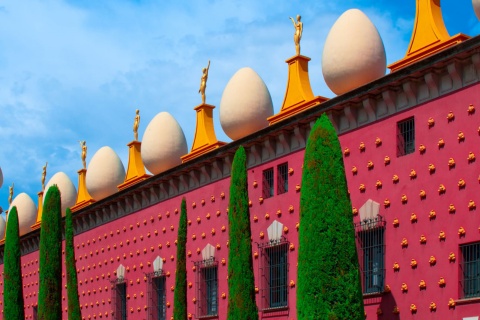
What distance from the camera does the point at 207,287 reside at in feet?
86.4

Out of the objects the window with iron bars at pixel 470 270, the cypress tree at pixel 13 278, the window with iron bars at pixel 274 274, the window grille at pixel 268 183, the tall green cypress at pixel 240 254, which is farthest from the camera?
the cypress tree at pixel 13 278

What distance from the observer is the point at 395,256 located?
1994cm

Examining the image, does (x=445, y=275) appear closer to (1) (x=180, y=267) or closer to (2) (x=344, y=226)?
(2) (x=344, y=226)

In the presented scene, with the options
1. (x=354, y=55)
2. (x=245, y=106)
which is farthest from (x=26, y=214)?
(x=354, y=55)

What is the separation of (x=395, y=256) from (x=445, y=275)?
153cm

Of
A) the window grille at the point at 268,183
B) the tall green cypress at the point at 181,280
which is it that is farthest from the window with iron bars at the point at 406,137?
the tall green cypress at the point at 181,280

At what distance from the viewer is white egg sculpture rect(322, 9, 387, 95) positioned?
2183cm

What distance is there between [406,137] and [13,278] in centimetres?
1630

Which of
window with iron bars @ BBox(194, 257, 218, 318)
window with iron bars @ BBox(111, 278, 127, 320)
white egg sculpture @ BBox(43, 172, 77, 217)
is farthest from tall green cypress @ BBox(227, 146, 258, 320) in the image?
white egg sculpture @ BBox(43, 172, 77, 217)

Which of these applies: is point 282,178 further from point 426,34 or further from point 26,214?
point 26,214

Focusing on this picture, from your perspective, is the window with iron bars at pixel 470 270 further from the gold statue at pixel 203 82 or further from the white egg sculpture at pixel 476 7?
the gold statue at pixel 203 82

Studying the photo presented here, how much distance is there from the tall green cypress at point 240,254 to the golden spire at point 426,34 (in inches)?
168

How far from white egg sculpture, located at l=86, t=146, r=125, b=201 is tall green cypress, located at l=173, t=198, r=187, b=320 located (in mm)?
9066

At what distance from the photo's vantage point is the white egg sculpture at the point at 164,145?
29.3m
